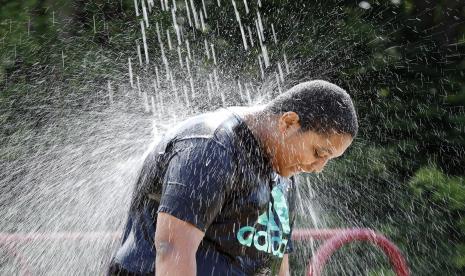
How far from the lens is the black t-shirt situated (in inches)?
79.2

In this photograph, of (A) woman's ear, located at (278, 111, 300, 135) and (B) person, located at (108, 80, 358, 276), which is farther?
(A) woman's ear, located at (278, 111, 300, 135)

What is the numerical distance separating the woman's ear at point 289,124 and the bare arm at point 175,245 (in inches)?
22.7

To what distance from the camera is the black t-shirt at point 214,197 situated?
2.01 m

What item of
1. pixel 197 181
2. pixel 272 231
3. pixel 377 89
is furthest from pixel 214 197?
pixel 377 89

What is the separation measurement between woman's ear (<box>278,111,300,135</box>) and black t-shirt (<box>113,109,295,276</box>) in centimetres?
12

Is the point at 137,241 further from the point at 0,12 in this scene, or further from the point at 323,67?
the point at 0,12

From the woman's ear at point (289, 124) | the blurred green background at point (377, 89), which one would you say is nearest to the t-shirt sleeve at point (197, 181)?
the woman's ear at point (289, 124)

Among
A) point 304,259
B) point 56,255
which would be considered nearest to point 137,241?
point 56,255

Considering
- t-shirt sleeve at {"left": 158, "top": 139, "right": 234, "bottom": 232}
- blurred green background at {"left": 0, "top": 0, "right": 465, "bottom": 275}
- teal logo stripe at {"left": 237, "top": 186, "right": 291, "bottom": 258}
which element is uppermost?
t-shirt sleeve at {"left": 158, "top": 139, "right": 234, "bottom": 232}

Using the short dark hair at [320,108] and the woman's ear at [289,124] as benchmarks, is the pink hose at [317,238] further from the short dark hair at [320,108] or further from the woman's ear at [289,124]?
the woman's ear at [289,124]

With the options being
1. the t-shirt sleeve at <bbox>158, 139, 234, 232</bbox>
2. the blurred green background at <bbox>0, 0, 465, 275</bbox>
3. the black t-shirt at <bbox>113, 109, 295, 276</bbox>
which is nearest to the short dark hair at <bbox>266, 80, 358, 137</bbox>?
the black t-shirt at <bbox>113, 109, 295, 276</bbox>

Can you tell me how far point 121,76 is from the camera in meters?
6.57

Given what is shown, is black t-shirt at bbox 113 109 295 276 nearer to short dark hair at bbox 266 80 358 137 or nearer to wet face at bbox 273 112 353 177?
wet face at bbox 273 112 353 177

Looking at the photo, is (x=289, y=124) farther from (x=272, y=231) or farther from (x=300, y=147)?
(x=272, y=231)
